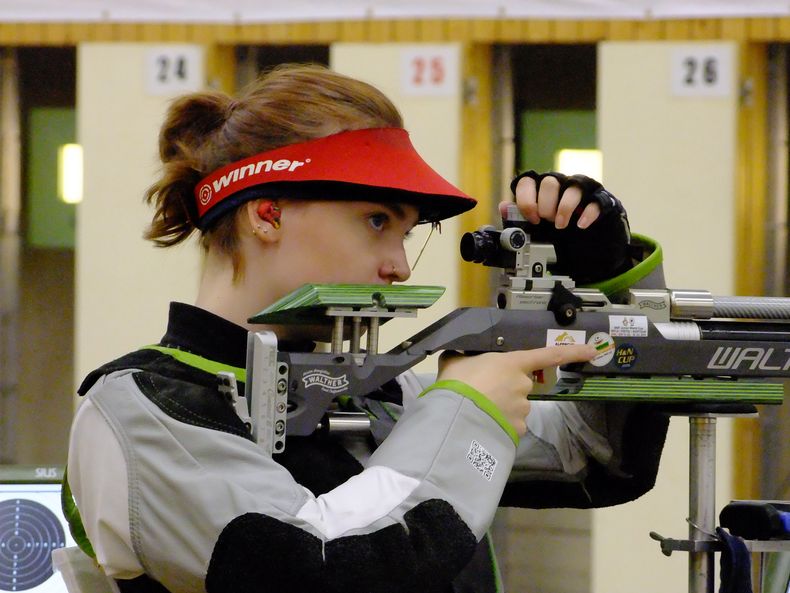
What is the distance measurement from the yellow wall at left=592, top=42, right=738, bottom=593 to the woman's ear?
2.01 metres

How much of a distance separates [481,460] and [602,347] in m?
0.21

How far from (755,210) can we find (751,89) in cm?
32

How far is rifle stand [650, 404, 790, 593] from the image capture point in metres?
1.23

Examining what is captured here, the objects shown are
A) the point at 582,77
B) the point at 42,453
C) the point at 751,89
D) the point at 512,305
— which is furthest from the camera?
the point at 42,453

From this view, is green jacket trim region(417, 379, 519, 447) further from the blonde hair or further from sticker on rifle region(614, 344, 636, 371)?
the blonde hair

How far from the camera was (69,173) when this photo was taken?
11.6 feet

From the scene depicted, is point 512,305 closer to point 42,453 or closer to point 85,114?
point 85,114

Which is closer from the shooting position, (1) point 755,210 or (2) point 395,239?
(2) point 395,239

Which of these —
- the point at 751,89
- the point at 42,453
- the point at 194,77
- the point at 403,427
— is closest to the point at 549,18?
the point at 751,89

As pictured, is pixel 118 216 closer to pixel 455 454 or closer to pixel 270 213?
pixel 270 213

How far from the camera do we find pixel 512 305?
1.21 m

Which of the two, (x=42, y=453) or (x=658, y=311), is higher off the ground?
(x=658, y=311)

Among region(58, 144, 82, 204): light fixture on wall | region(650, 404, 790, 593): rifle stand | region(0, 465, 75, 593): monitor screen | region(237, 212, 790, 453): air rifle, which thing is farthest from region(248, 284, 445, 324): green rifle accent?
region(58, 144, 82, 204): light fixture on wall

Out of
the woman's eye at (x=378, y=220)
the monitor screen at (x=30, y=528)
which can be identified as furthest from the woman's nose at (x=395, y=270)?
the monitor screen at (x=30, y=528)
